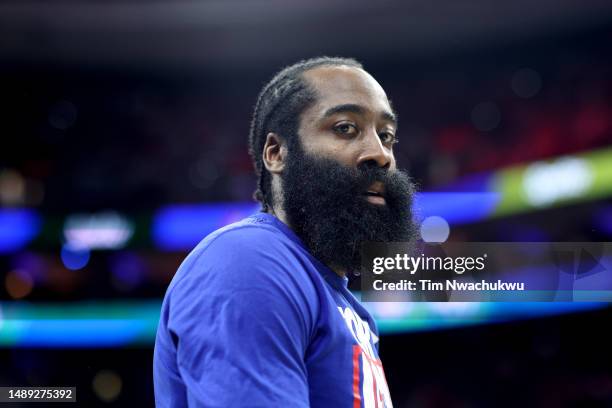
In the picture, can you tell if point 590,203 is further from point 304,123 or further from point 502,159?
point 304,123

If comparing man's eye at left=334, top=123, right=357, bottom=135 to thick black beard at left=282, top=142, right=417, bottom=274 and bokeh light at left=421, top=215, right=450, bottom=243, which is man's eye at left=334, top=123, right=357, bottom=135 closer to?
thick black beard at left=282, top=142, right=417, bottom=274

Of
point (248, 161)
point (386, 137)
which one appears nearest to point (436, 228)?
point (248, 161)

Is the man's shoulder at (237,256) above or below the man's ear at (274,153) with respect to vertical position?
below

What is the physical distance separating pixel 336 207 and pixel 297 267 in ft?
0.72

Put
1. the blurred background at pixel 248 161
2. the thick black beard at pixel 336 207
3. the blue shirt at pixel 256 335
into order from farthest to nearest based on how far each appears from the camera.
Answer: the blurred background at pixel 248 161, the thick black beard at pixel 336 207, the blue shirt at pixel 256 335

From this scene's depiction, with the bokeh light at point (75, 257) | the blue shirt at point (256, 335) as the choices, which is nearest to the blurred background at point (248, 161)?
the bokeh light at point (75, 257)

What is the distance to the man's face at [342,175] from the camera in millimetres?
954

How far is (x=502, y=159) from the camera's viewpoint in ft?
12.5

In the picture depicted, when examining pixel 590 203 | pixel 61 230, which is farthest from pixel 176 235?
pixel 590 203

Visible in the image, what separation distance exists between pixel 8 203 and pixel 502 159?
8.89 ft

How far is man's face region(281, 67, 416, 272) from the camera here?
95 cm

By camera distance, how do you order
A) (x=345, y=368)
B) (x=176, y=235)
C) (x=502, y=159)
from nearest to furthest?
(x=345, y=368) < (x=176, y=235) < (x=502, y=159)

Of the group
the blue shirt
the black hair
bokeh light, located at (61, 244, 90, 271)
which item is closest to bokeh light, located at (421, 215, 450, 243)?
bokeh light, located at (61, 244, 90, 271)

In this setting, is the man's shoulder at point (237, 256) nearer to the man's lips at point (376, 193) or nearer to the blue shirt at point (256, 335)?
the blue shirt at point (256, 335)
